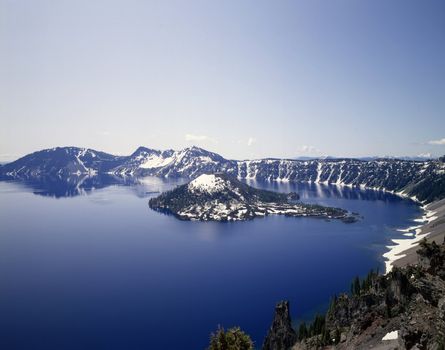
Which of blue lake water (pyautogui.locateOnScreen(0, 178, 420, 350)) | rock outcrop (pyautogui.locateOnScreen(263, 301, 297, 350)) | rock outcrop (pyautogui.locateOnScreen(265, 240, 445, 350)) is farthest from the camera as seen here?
blue lake water (pyautogui.locateOnScreen(0, 178, 420, 350))

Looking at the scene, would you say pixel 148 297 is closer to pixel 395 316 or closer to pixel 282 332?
pixel 282 332

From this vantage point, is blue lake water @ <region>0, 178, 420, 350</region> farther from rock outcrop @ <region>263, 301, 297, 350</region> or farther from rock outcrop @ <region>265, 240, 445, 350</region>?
rock outcrop @ <region>265, 240, 445, 350</region>

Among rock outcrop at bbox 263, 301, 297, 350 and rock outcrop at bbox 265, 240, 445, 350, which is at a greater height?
rock outcrop at bbox 265, 240, 445, 350

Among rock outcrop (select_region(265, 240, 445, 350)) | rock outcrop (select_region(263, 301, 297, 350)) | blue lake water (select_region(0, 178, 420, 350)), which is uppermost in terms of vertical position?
rock outcrop (select_region(265, 240, 445, 350))

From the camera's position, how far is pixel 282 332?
9762cm

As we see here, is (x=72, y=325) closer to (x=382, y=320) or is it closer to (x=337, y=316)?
(x=337, y=316)

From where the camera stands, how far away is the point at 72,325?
4815 inches

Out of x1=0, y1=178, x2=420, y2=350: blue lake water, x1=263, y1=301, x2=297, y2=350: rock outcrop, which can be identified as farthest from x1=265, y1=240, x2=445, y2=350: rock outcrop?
x1=0, y1=178, x2=420, y2=350: blue lake water

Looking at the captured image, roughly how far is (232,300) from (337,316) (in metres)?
50.9

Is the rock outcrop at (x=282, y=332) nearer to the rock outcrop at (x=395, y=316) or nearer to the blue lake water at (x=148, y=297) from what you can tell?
the rock outcrop at (x=395, y=316)

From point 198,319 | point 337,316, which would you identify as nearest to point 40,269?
point 198,319

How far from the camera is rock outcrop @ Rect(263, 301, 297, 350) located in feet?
319

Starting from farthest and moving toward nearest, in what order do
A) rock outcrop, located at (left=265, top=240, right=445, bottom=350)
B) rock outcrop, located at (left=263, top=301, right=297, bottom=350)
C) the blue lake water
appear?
the blue lake water, rock outcrop, located at (left=263, top=301, right=297, bottom=350), rock outcrop, located at (left=265, top=240, right=445, bottom=350)

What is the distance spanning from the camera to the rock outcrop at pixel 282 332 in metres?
97.1
